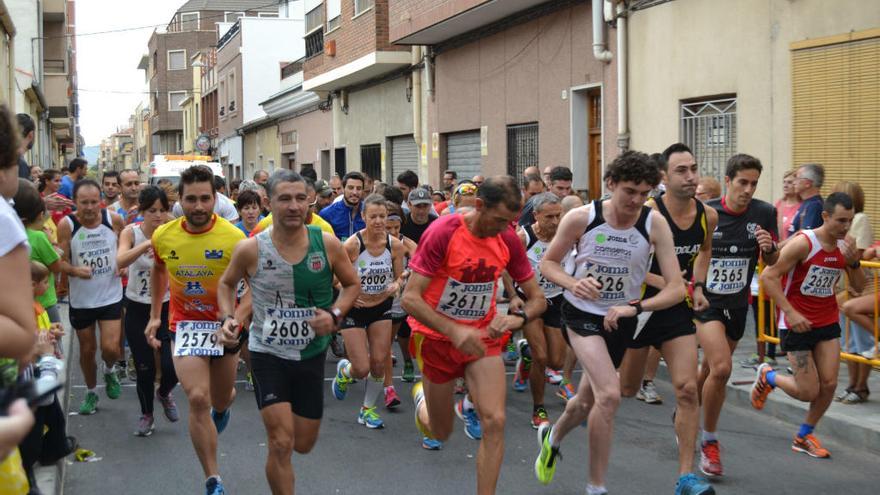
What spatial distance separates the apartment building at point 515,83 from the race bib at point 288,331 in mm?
10882

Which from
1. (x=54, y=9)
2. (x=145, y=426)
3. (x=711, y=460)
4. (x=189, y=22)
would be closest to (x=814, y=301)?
(x=711, y=460)

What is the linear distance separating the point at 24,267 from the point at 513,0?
15501 millimetres

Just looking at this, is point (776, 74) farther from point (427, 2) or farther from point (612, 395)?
point (427, 2)

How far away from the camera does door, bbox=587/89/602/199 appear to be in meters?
17.3

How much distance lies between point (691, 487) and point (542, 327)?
3.05 metres

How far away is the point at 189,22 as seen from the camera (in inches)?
3391

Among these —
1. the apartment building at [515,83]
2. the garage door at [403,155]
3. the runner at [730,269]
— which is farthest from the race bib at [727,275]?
the garage door at [403,155]

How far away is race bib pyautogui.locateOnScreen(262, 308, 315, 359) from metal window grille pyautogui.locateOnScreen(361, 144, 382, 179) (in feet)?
75.9

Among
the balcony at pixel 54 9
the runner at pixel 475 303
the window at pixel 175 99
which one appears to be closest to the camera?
the runner at pixel 475 303

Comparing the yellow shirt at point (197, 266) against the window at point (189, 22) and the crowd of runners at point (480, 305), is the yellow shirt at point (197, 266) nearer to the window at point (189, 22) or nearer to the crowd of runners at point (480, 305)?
Answer: the crowd of runners at point (480, 305)

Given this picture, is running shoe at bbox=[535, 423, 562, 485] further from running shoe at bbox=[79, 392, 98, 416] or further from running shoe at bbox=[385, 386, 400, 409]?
running shoe at bbox=[79, 392, 98, 416]

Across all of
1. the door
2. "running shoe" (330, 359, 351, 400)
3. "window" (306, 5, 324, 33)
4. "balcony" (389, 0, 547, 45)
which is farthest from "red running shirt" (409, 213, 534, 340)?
"window" (306, 5, 324, 33)

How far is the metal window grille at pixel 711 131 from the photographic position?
13.8 m

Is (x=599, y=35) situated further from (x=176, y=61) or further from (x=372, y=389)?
(x=176, y=61)
